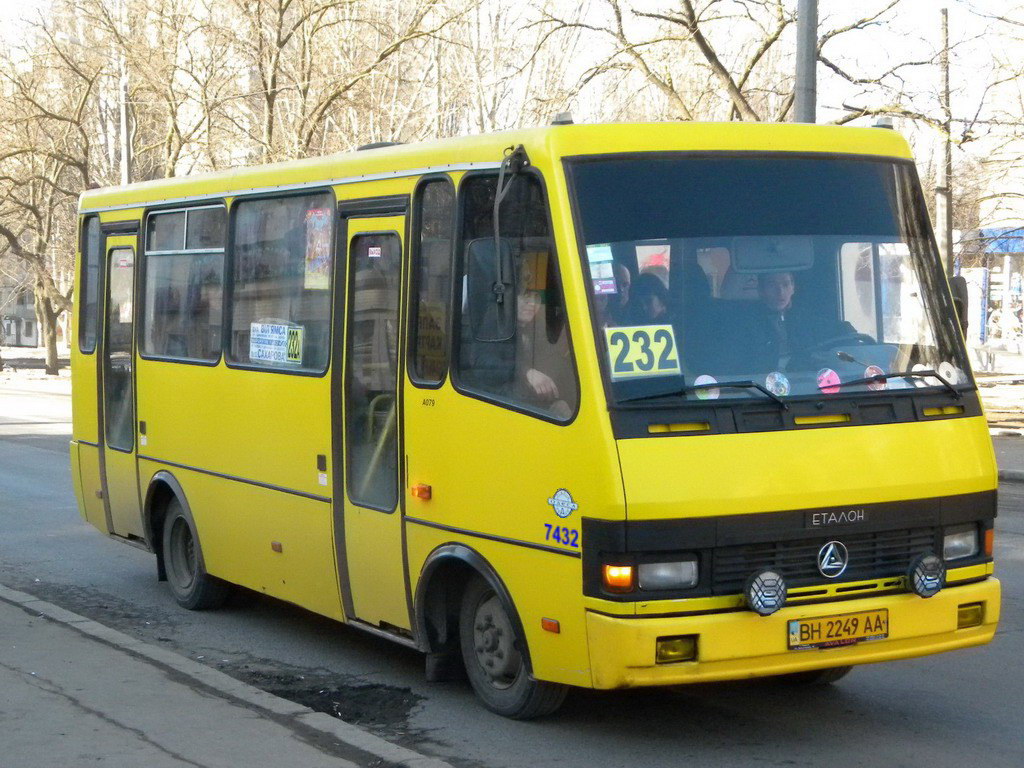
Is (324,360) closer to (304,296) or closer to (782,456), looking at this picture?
(304,296)

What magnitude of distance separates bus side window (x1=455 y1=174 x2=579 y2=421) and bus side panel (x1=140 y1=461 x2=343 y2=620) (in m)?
1.87

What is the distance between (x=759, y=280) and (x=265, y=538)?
146 inches

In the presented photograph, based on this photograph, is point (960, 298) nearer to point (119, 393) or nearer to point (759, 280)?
point (759, 280)

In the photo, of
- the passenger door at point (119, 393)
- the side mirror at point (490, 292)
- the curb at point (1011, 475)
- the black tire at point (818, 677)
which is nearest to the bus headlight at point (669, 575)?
the side mirror at point (490, 292)

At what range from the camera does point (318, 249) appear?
8.11 m

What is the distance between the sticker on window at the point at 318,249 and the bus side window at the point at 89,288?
351 cm

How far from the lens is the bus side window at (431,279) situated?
6871 millimetres

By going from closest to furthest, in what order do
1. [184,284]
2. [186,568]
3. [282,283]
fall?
[282,283] < [184,284] < [186,568]

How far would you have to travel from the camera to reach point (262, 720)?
6395mm

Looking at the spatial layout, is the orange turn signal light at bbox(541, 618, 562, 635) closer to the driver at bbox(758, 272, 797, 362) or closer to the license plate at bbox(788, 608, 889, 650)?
the license plate at bbox(788, 608, 889, 650)

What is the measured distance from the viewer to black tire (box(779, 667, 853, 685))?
23.5ft

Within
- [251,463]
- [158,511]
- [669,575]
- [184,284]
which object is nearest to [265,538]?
[251,463]

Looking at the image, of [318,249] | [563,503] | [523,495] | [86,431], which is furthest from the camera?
[86,431]

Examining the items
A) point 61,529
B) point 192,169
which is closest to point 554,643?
point 61,529
